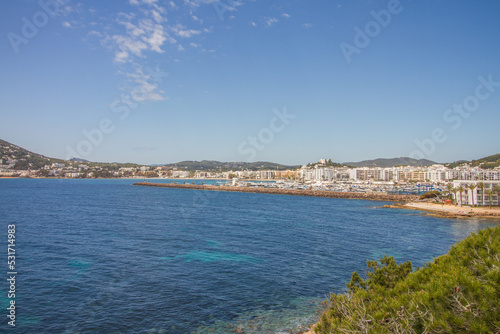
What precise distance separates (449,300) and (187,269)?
14.3m

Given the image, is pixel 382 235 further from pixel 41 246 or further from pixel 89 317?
pixel 41 246

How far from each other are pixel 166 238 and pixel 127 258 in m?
6.01

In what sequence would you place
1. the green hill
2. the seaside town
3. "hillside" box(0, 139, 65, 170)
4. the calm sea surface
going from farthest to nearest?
"hillside" box(0, 139, 65, 170), the seaside town, the calm sea surface, the green hill

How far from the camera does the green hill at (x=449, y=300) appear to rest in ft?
12.5

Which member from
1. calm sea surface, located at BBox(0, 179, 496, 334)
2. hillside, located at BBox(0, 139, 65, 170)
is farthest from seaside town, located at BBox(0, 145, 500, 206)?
calm sea surface, located at BBox(0, 179, 496, 334)

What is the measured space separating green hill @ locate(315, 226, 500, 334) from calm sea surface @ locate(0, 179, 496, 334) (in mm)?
5953

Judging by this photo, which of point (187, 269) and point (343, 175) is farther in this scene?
point (343, 175)

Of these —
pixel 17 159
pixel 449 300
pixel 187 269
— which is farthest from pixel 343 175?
pixel 17 159

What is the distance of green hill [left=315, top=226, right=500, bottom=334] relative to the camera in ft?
12.5

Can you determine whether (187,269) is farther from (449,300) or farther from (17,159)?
(17,159)

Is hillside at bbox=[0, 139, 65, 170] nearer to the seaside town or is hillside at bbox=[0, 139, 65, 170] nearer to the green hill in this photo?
the seaside town

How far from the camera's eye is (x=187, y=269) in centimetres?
1658

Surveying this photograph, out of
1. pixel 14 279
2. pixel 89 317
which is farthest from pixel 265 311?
pixel 14 279

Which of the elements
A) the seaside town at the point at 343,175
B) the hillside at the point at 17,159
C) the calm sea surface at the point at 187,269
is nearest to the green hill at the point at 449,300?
the calm sea surface at the point at 187,269
